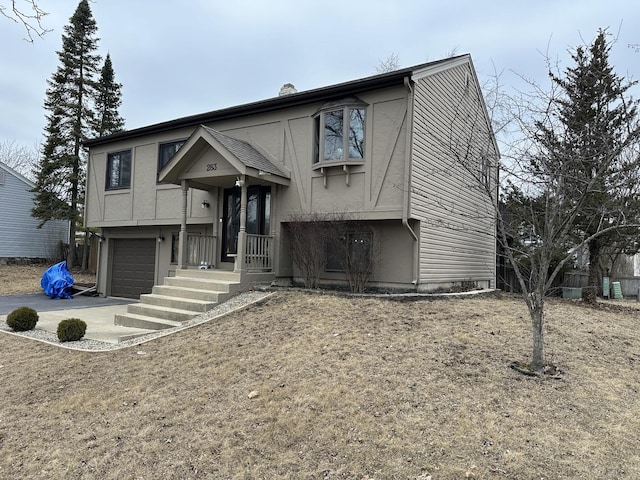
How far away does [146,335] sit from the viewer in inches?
303

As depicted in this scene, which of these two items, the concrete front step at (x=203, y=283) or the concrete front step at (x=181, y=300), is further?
the concrete front step at (x=203, y=283)

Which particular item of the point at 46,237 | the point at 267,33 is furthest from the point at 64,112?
the point at 267,33

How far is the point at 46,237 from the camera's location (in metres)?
25.8

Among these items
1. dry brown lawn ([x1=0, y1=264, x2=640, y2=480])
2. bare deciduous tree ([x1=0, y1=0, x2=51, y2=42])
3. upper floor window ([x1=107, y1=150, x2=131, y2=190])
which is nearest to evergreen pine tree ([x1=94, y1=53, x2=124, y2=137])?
upper floor window ([x1=107, y1=150, x2=131, y2=190])

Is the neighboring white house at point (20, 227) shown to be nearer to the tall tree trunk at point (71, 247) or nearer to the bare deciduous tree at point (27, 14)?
the tall tree trunk at point (71, 247)

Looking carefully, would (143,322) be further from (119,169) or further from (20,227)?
(20,227)

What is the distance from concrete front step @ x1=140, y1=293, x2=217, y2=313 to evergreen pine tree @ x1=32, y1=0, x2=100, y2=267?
1641 centimetres

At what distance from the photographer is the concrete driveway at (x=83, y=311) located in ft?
27.3

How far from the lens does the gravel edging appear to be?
702cm

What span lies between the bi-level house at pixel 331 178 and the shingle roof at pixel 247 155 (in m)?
0.06

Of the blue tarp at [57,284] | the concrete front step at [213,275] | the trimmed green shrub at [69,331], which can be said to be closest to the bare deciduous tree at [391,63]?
the concrete front step at [213,275]

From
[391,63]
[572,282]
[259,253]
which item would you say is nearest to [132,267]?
[259,253]

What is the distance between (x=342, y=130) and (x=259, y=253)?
3602 mm

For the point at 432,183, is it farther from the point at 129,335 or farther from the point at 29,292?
the point at 29,292
